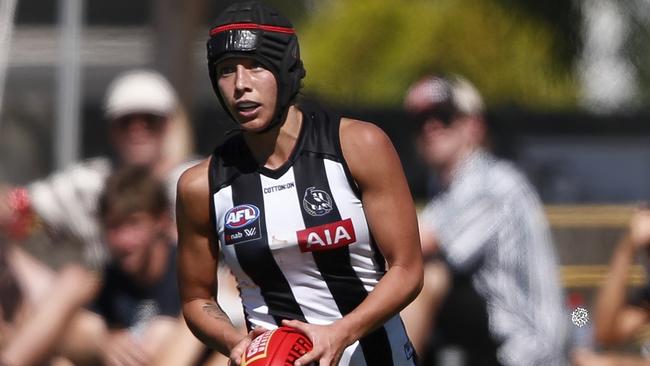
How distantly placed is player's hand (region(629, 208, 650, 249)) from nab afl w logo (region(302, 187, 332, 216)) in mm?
3230

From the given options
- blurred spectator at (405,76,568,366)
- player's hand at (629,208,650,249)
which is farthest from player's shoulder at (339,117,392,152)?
player's hand at (629,208,650,249)

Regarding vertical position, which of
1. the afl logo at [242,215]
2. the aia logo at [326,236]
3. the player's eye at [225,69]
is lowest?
the aia logo at [326,236]

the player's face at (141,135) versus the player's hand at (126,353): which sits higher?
the player's face at (141,135)

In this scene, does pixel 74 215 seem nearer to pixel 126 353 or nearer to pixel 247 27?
pixel 126 353

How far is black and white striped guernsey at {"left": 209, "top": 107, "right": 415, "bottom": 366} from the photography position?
5.14 metres

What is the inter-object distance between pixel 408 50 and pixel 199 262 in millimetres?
22227

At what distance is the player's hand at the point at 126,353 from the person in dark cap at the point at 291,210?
8.06 ft

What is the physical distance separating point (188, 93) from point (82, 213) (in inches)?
212

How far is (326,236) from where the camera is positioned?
514 cm

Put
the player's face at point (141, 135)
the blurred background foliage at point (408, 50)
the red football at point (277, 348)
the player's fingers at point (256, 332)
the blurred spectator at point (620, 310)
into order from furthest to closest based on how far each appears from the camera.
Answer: the blurred background foliage at point (408, 50) < the player's face at point (141, 135) < the blurred spectator at point (620, 310) < the player's fingers at point (256, 332) < the red football at point (277, 348)

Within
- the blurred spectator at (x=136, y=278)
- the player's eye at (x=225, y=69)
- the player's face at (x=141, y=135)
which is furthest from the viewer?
the player's face at (x=141, y=135)

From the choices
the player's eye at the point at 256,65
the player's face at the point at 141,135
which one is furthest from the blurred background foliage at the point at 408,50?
the player's eye at the point at 256,65

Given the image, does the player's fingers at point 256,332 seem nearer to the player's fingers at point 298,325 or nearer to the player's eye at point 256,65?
the player's fingers at point 298,325

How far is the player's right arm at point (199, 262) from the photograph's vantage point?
5.26 metres
